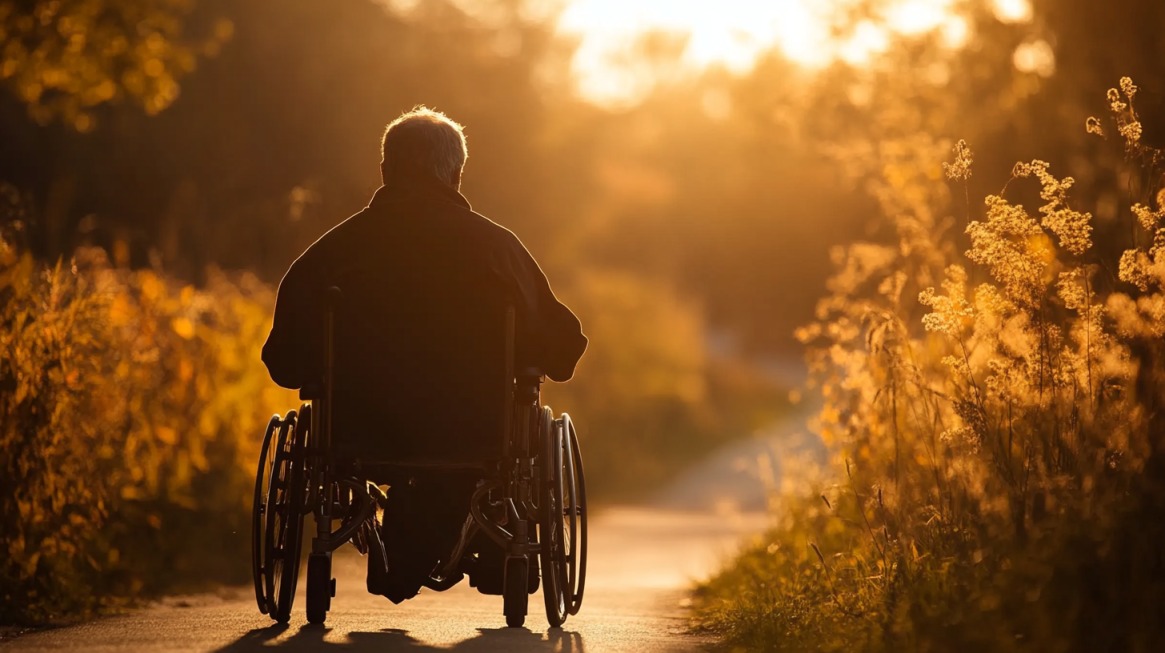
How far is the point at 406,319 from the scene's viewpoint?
5918mm

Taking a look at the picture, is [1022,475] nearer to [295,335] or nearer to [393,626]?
[393,626]

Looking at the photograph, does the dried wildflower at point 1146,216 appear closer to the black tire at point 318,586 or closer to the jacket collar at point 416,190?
the jacket collar at point 416,190

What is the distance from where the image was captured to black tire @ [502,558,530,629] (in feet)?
Answer: 19.3

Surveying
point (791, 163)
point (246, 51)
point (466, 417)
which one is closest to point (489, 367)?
point (466, 417)

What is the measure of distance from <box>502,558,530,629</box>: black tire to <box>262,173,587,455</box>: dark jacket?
0.47 metres

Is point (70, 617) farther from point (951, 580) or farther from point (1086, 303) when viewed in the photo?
point (1086, 303)

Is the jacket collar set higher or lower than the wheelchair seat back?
higher

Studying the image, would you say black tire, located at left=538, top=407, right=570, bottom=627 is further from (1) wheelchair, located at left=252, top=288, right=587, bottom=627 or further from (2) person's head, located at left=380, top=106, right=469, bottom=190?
(2) person's head, located at left=380, top=106, right=469, bottom=190

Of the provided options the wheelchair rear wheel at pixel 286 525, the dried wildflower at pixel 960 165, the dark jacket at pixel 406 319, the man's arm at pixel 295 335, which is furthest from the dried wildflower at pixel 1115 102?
the wheelchair rear wheel at pixel 286 525

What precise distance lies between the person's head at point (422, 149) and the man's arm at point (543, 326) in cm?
38

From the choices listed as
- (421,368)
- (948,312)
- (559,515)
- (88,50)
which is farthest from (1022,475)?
(88,50)

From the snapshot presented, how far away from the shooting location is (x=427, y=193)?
19.9 ft

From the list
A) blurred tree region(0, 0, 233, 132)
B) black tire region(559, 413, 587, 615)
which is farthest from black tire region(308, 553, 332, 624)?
blurred tree region(0, 0, 233, 132)

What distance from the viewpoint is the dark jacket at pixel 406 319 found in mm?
5898
